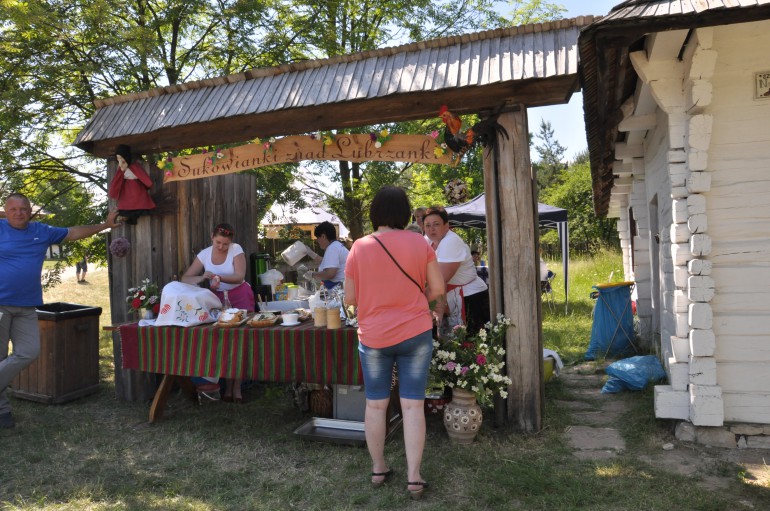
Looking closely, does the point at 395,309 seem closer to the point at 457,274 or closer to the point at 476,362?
the point at 476,362

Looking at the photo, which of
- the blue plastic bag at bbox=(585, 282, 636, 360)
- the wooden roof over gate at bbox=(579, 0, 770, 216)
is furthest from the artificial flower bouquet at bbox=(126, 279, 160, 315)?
the blue plastic bag at bbox=(585, 282, 636, 360)

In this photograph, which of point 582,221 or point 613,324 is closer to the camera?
point 613,324

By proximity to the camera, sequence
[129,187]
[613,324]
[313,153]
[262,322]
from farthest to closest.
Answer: [613,324], [129,187], [313,153], [262,322]

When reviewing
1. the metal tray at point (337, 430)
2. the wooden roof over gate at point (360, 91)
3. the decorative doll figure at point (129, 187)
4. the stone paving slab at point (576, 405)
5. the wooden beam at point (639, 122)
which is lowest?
the stone paving slab at point (576, 405)

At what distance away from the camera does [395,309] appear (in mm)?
3025

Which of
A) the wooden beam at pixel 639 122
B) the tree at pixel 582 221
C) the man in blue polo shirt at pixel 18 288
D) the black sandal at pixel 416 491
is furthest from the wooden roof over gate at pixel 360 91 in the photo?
the tree at pixel 582 221

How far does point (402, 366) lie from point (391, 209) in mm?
864

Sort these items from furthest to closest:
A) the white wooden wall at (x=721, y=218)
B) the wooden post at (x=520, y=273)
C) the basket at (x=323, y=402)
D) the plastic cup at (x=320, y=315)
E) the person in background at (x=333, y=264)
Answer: the person in background at (x=333, y=264) → the basket at (x=323, y=402) → the plastic cup at (x=320, y=315) → the wooden post at (x=520, y=273) → the white wooden wall at (x=721, y=218)

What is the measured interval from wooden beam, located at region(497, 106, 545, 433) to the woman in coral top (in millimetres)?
1188

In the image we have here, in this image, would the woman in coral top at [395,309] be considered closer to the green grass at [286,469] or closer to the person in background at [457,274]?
the green grass at [286,469]

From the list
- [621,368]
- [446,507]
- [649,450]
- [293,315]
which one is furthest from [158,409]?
[621,368]

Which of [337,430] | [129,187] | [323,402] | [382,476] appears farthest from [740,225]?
[129,187]

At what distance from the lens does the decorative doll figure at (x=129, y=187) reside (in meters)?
5.29

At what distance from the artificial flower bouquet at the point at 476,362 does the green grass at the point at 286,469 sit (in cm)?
38
